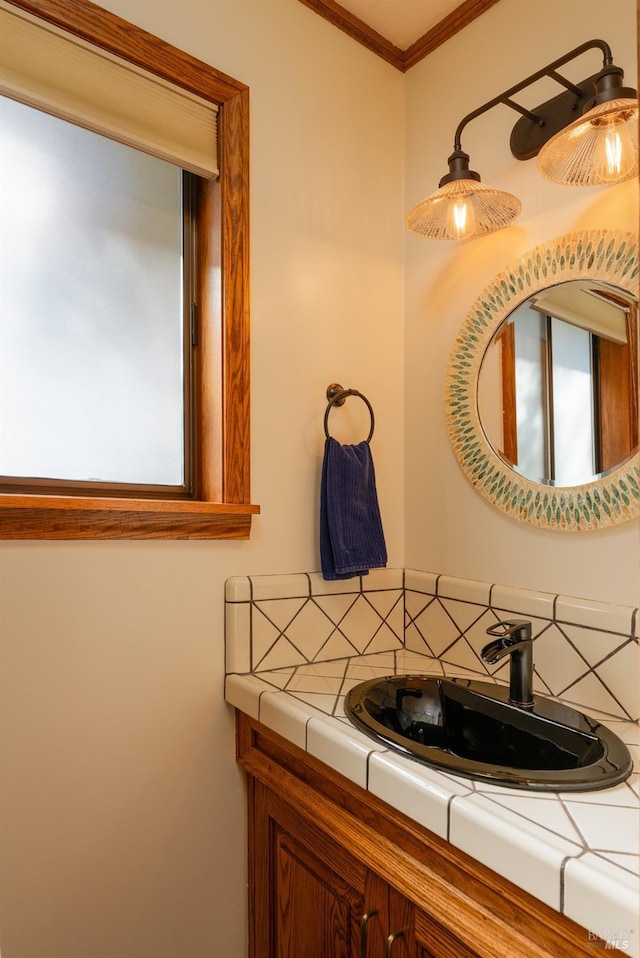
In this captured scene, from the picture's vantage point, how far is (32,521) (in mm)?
1150

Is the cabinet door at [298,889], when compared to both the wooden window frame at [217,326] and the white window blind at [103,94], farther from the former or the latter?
the white window blind at [103,94]

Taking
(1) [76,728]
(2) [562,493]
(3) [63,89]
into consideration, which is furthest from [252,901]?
(3) [63,89]

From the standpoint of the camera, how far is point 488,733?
1235 mm

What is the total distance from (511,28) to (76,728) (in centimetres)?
191

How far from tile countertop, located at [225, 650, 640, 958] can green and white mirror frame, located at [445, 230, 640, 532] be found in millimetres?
432

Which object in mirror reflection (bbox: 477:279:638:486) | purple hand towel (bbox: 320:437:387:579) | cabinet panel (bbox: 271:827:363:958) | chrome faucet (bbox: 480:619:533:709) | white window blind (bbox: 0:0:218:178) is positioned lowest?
cabinet panel (bbox: 271:827:363:958)

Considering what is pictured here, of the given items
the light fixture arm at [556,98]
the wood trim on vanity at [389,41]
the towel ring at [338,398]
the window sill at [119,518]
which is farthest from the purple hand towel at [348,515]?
the wood trim on vanity at [389,41]

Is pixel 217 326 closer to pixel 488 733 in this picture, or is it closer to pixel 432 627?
pixel 432 627

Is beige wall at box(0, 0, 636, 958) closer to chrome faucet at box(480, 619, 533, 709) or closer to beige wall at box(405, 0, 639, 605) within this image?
beige wall at box(405, 0, 639, 605)

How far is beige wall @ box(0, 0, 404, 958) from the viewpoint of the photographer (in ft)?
3.84

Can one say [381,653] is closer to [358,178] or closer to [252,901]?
[252,901]

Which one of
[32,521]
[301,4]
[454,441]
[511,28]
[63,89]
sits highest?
[301,4]

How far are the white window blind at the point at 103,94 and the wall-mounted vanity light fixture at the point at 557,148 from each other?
552 mm

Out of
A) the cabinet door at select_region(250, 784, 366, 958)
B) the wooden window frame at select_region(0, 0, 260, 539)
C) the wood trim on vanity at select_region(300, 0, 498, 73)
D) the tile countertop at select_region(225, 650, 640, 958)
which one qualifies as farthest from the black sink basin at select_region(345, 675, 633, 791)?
the wood trim on vanity at select_region(300, 0, 498, 73)
